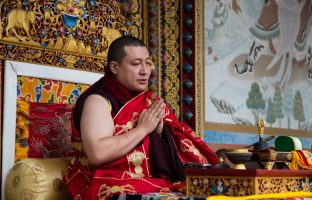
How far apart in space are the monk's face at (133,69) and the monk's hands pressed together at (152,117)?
154mm

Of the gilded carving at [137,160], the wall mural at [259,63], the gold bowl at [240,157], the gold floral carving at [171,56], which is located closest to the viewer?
the gold bowl at [240,157]

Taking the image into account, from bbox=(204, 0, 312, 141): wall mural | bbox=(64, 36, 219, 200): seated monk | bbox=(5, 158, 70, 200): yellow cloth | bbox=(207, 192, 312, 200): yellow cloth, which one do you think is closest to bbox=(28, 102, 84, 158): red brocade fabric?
bbox=(5, 158, 70, 200): yellow cloth

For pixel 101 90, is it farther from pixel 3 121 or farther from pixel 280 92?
pixel 280 92

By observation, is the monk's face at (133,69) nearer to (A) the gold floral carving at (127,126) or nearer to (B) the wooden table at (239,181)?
(A) the gold floral carving at (127,126)

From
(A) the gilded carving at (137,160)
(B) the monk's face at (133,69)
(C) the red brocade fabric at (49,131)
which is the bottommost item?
(A) the gilded carving at (137,160)

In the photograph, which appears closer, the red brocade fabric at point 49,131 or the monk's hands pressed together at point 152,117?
the monk's hands pressed together at point 152,117

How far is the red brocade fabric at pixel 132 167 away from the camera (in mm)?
3061

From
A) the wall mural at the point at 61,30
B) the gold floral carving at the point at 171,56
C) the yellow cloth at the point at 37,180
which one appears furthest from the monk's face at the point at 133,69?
the gold floral carving at the point at 171,56

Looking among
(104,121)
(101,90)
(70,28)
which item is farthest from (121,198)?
(70,28)

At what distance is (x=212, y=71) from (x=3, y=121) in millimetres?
2105

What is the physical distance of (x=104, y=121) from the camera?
3.12m

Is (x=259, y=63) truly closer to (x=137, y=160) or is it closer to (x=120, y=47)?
(x=120, y=47)

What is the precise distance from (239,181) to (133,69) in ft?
3.06

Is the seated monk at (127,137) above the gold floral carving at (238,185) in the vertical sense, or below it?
above
